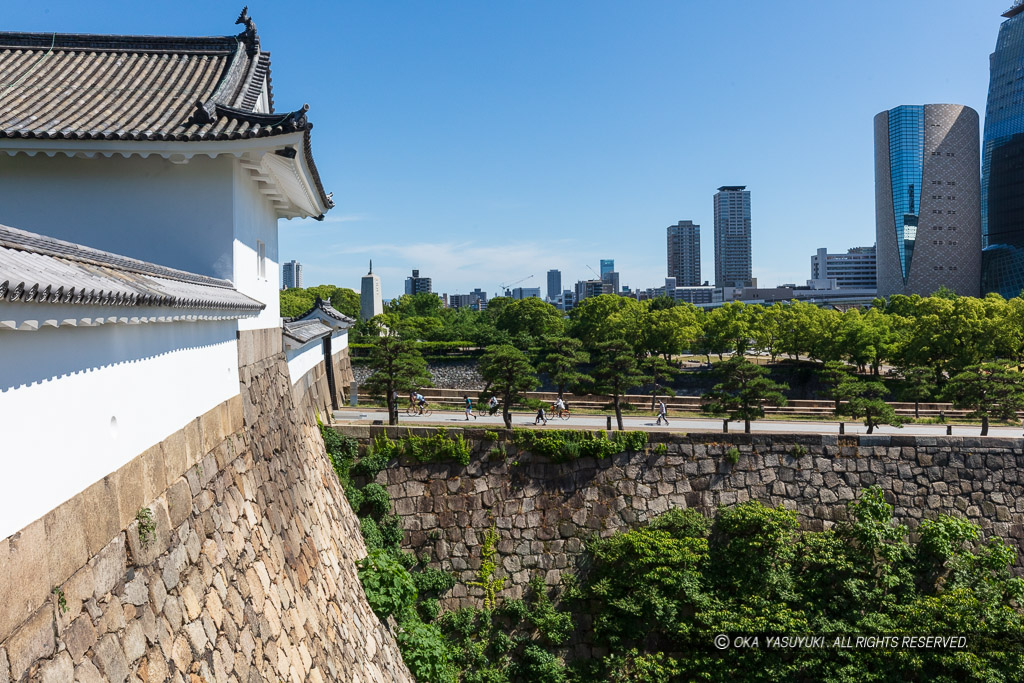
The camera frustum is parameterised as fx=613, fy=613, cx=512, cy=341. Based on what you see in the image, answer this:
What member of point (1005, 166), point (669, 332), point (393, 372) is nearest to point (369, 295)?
point (669, 332)

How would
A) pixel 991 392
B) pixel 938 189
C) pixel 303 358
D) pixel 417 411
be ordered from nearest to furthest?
1. pixel 303 358
2. pixel 991 392
3. pixel 417 411
4. pixel 938 189

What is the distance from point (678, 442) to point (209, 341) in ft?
37.4

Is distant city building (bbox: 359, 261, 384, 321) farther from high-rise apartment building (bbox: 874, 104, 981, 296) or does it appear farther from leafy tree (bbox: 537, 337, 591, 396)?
high-rise apartment building (bbox: 874, 104, 981, 296)

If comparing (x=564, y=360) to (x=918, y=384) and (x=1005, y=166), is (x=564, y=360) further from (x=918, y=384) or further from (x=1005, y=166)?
(x=1005, y=166)

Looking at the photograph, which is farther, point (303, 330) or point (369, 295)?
point (369, 295)

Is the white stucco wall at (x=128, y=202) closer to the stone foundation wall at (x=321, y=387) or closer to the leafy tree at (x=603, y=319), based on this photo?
the stone foundation wall at (x=321, y=387)

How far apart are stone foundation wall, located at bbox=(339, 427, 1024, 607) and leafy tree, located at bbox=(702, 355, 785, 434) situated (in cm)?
226

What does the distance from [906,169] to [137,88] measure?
86235 millimetres

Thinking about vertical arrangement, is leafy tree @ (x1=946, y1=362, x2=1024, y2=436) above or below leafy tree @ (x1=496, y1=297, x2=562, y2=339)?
below

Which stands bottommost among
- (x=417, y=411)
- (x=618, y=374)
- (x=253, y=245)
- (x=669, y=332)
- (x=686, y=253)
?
(x=417, y=411)

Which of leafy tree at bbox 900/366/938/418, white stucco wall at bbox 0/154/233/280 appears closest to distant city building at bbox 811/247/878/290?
leafy tree at bbox 900/366/938/418

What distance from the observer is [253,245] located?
873cm

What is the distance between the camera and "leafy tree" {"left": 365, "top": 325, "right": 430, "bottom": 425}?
17219 mm

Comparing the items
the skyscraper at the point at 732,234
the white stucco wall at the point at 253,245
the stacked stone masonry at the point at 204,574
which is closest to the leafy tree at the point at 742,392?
the stacked stone masonry at the point at 204,574
